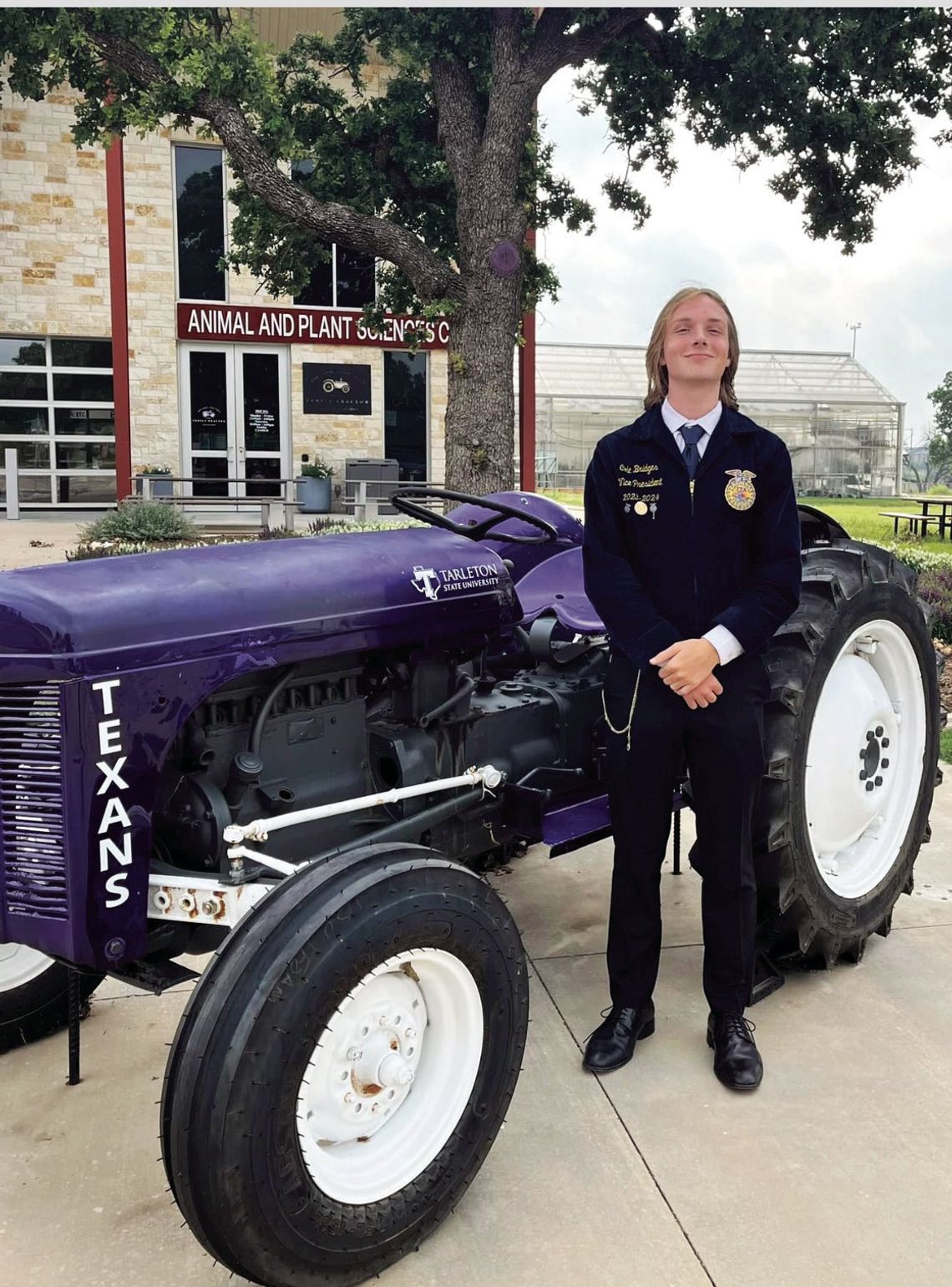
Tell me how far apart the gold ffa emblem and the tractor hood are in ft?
2.00

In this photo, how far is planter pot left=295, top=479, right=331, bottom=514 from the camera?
714 inches

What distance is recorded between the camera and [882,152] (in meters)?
11.5

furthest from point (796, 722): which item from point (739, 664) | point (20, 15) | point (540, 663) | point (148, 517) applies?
point (148, 517)

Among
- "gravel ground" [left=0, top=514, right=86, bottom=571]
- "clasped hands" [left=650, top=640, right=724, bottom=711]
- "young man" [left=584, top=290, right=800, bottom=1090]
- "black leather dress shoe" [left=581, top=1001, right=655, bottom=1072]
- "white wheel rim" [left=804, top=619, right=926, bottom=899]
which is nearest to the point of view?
"clasped hands" [left=650, top=640, right=724, bottom=711]

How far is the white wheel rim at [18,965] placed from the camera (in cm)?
274

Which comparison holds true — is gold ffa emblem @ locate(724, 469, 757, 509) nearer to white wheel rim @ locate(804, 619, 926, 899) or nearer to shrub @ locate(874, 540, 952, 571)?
white wheel rim @ locate(804, 619, 926, 899)

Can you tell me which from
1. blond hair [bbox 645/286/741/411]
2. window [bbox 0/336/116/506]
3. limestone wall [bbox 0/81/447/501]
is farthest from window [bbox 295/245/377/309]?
blond hair [bbox 645/286/741/411]

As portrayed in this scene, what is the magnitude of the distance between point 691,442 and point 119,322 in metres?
18.1

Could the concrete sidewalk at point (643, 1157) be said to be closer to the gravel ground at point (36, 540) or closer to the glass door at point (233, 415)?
the gravel ground at point (36, 540)

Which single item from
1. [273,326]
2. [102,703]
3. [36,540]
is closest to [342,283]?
[273,326]

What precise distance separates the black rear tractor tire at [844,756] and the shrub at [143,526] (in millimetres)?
11305

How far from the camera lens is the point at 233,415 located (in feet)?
63.8

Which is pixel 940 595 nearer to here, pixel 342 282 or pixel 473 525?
pixel 473 525

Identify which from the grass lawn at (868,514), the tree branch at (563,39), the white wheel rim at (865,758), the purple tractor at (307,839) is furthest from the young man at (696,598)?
the tree branch at (563,39)
